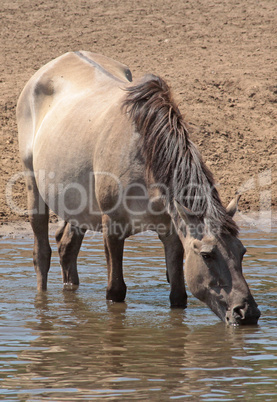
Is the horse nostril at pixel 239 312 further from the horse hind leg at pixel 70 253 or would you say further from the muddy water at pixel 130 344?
the horse hind leg at pixel 70 253

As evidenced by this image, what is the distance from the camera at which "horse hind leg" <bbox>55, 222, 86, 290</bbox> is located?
6426 millimetres

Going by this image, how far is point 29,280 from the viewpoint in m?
6.48

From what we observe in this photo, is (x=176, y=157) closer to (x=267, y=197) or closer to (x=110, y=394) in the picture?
(x=110, y=394)

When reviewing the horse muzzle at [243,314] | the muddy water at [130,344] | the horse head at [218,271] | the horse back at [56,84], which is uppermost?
the horse back at [56,84]

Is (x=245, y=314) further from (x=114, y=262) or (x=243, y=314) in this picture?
(x=114, y=262)

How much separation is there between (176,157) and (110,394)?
74.5 inches

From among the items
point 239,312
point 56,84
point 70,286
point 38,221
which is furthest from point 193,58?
point 239,312

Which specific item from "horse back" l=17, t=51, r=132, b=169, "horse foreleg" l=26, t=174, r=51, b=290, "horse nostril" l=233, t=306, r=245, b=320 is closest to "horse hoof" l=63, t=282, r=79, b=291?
"horse foreleg" l=26, t=174, r=51, b=290

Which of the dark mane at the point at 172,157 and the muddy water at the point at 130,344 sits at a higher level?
the dark mane at the point at 172,157

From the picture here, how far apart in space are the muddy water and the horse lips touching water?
0.21 meters

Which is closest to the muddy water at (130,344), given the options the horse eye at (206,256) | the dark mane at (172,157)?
the horse eye at (206,256)

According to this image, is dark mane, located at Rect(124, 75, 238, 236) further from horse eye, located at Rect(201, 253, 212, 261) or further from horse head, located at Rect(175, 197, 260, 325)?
horse eye, located at Rect(201, 253, 212, 261)

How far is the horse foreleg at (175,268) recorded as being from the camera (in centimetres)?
538

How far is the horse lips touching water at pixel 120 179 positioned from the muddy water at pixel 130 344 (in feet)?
0.68
